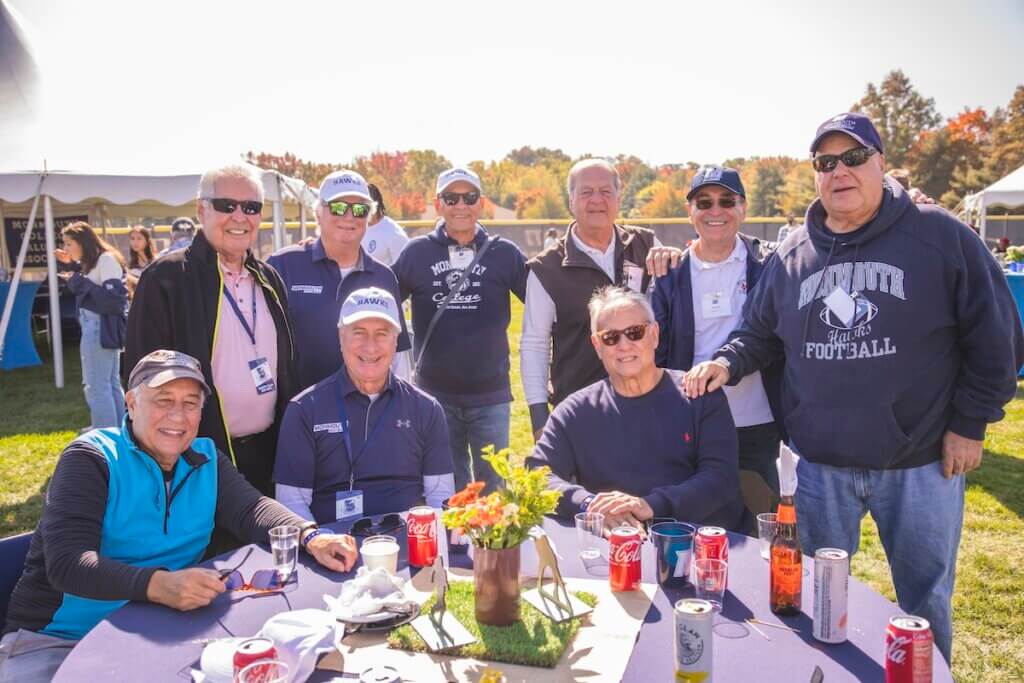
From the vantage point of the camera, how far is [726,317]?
3.62m

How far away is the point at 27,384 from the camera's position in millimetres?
10844

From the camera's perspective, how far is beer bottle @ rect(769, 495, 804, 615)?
6.39 ft

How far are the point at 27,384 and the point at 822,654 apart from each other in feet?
39.2

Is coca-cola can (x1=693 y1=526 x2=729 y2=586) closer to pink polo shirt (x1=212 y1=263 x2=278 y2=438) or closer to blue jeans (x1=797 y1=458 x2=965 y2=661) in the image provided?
blue jeans (x1=797 y1=458 x2=965 y2=661)

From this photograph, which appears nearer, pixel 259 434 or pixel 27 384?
pixel 259 434

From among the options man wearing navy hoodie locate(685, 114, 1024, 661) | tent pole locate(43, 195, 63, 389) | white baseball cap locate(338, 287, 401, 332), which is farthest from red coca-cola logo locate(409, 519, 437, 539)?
tent pole locate(43, 195, 63, 389)

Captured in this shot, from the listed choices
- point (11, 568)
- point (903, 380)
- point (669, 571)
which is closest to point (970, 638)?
point (903, 380)

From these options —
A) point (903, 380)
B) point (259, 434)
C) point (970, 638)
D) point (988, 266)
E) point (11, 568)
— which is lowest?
point (970, 638)

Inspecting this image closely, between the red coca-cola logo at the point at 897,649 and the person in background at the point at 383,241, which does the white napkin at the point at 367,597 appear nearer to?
the red coca-cola logo at the point at 897,649

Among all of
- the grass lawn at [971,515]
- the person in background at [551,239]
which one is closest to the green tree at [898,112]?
the person in background at [551,239]

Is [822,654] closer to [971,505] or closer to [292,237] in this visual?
[971,505]

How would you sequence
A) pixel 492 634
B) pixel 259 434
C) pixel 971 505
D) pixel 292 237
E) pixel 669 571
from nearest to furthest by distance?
pixel 492 634 → pixel 669 571 → pixel 259 434 → pixel 971 505 → pixel 292 237

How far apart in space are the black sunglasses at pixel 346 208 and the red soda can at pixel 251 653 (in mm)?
2613

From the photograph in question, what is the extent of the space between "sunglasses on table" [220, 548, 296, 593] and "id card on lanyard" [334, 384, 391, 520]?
0.67 metres
